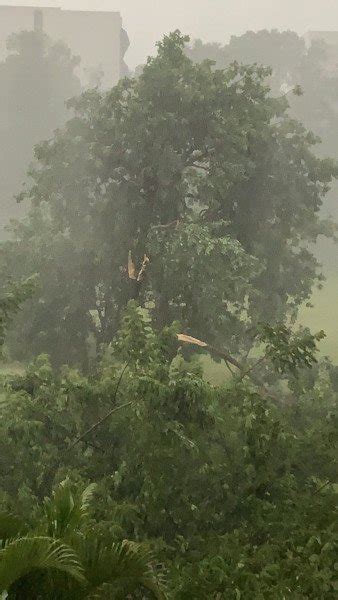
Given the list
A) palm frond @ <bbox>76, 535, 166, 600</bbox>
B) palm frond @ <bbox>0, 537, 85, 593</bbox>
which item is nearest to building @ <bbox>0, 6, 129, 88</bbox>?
palm frond @ <bbox>76, 535, 166, 600</bbox>

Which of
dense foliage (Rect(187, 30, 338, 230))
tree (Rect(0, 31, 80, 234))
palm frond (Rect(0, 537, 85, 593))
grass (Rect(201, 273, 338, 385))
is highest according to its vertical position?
dense foliage (Rect(187, 30, 338, 230))

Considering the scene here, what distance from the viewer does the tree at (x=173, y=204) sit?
14203mm

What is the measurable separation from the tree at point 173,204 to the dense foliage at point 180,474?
5564 millimetres

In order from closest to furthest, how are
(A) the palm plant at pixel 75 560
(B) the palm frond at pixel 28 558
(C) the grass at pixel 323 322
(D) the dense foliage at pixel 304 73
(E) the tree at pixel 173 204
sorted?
(B) the palm frond at pixel 28 558, (A) the palm plant at pixel 75 560, (E) the tree at pixel 173 204, (C) the grass at pixel 323 322, (D) the dense foliage at pixel 304 73

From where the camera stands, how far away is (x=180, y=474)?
709 cm

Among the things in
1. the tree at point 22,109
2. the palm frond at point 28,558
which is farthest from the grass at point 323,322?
the palm frond at point 28,558

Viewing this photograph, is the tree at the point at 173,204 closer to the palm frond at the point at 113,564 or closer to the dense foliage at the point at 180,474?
the dense foliage at the point at 180,474

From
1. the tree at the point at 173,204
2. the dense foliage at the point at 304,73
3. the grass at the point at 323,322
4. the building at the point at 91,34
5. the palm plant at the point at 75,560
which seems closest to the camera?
the palm plant at the point at 75,560

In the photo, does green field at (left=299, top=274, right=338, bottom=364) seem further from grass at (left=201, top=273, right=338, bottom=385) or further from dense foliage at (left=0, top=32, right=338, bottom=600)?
dense foliage at (left=0, top=32, right=338, bottom=600)

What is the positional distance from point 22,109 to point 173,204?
29.4 metres

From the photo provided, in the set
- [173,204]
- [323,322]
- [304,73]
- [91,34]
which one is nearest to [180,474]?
[173,204]

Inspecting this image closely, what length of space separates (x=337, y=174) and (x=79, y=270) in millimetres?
6900

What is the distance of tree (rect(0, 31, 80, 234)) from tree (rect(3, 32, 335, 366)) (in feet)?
81.8

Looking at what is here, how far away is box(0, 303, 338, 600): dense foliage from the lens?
16.7 feet
